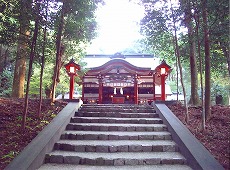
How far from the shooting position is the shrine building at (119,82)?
14.1 meters

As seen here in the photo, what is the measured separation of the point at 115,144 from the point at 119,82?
10744 millimetres

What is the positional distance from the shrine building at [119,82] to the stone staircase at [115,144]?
24.5ft

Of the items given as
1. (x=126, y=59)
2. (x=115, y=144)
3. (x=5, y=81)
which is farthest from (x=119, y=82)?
(x=115, y=144)

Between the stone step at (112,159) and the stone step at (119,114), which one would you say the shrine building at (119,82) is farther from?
the stone step at (112,159)

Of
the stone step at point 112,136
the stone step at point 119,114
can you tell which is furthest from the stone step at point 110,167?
the stone step at point 119,114

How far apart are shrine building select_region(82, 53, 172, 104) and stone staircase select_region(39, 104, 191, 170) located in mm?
7467

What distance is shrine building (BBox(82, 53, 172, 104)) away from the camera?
14055mm

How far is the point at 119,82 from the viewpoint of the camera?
15.5m

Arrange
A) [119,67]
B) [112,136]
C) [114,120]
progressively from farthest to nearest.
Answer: [119,67], [114,120], [112,136]

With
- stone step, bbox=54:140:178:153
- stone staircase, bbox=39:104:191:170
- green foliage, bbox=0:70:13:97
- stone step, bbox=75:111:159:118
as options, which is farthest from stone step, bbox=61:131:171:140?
green foliage, bbox=0:70:13:97

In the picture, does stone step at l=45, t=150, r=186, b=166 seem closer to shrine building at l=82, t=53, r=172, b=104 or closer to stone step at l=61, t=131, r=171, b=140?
stone step at l=61, t=131, r=171, b=140

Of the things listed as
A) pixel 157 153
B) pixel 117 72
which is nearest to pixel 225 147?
pixel 157 153

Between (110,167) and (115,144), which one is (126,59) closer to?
(115,144)

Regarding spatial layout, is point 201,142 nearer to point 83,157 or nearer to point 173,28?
point 83,157
